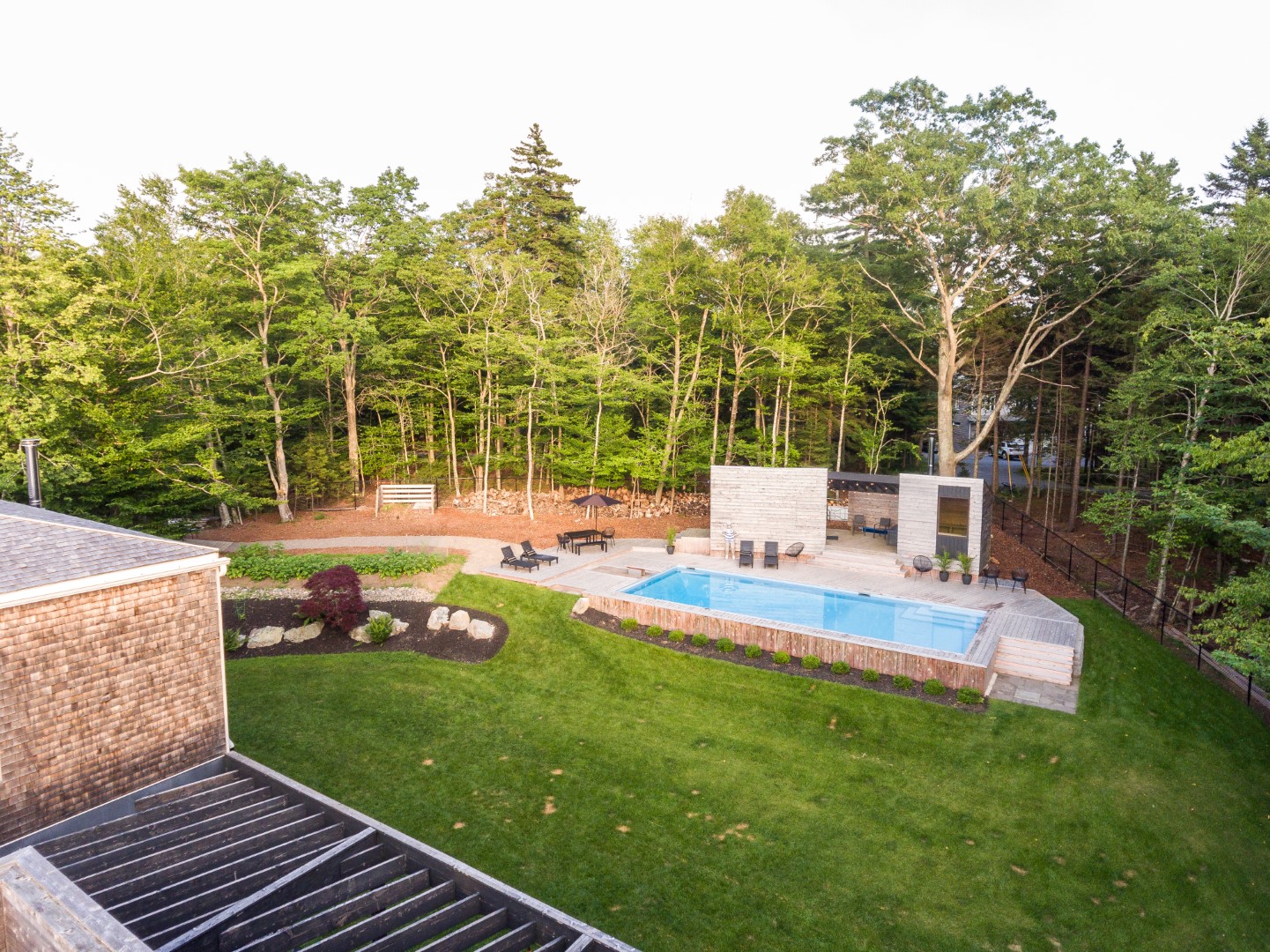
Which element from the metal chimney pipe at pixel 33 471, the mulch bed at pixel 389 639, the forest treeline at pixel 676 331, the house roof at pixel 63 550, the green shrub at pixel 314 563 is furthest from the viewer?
the green shrub at pixel 314 563

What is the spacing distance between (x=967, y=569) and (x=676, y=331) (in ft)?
39.9

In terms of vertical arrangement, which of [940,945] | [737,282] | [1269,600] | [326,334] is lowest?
[940,945]

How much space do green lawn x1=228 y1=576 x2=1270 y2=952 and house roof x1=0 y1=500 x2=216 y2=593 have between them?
372 cm

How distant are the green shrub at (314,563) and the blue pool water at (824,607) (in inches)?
214

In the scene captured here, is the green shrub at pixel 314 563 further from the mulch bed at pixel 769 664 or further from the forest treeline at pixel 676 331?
the mulch bed at pixel 769 664

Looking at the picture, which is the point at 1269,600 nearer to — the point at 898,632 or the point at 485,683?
the point at 898,632

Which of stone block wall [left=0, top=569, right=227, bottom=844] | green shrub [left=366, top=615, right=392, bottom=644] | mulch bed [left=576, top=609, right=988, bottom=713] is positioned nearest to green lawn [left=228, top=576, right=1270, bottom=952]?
mulch bed [left=576, top=609, right=988, bottom=713]

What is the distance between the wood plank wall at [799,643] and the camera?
33.8 ft

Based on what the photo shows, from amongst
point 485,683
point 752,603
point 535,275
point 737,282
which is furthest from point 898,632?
point 535,275

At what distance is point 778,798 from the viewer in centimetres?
795

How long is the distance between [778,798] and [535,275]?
18706mm

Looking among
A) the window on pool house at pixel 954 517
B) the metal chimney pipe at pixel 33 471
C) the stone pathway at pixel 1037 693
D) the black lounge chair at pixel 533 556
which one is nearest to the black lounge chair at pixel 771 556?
the window on pool house at pixel 954 517

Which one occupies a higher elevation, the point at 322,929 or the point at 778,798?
the point at 322,929

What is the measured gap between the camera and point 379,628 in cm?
1287
